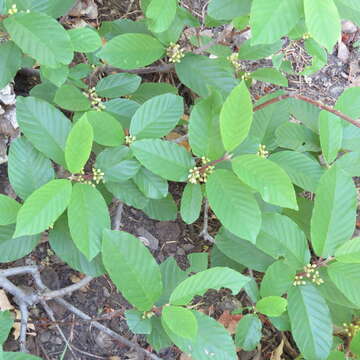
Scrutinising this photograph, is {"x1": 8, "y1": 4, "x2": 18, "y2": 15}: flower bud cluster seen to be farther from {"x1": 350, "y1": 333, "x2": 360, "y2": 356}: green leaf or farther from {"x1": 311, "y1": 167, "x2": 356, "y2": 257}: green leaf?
{"x1": 350, "y1": 333, "x2": 360, "y2": 356}: green leaf

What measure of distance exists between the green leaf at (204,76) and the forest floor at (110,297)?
49 centimetres

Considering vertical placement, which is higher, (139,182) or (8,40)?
(8,40)

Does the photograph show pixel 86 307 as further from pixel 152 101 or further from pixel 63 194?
pixel 152 101

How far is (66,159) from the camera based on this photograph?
156 centimetres

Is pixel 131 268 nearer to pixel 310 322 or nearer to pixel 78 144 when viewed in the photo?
pixel 78 144

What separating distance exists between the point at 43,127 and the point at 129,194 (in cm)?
42

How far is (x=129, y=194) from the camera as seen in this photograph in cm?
180

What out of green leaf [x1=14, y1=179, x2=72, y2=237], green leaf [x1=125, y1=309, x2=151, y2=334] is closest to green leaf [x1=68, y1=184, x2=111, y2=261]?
green leaf [x1=14, y1=179, x2=72, y2=237]

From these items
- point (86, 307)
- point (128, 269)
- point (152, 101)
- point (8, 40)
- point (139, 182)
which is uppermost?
point (8, 40)

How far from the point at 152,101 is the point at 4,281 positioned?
3.07ft

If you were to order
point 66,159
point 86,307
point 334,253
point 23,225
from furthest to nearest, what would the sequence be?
point 86,307, point 334,253, point 66,159, point 23,225

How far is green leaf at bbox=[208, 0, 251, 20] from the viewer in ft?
5.66

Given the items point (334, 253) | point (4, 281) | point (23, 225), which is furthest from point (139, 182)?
point (334, 253)

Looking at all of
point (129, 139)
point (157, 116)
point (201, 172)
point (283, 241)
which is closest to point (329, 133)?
point (283, 241)
